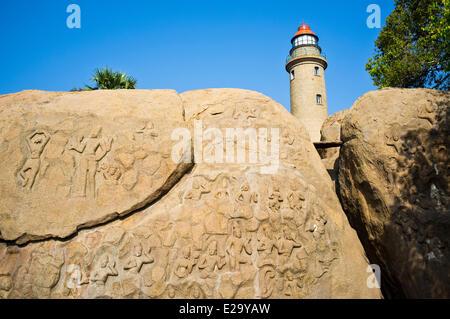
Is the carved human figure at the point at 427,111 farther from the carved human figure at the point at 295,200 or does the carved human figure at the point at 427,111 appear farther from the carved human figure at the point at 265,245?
the carved human figure at the point at 265,245

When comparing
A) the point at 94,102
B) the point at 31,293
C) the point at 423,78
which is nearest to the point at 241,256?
the point at 31,293

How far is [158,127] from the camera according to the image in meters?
4.44

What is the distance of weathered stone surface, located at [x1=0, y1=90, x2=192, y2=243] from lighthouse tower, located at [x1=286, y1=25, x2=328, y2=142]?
17.1 metres

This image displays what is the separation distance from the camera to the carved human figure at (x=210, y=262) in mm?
3766

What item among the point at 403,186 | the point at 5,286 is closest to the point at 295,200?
the point at 403,186

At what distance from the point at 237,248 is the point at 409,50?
11.8 m

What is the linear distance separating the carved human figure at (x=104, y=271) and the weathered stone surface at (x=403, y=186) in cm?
375

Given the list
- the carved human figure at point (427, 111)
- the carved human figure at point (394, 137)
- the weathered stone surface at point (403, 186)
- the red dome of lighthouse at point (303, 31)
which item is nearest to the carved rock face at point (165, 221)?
the weathered stone surface at point (403, 186)

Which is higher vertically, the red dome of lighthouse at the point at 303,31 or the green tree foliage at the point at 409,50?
the red dome of lighthouse at the point at 303,31

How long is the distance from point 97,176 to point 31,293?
162 cm

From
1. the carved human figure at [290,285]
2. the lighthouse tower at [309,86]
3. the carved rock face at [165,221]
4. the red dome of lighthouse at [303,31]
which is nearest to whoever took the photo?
the carved rock face at [165,221]

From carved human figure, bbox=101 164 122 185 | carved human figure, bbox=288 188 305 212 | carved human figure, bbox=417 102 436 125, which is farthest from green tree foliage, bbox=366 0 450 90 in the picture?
carved human figure, bbox=101 164 122 185

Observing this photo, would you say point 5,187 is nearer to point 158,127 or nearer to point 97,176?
point 97,176
